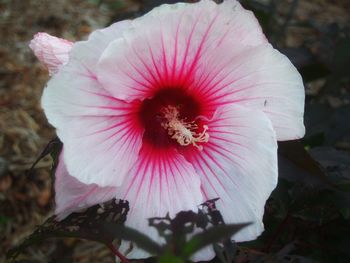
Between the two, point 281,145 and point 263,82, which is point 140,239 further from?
point 281,145

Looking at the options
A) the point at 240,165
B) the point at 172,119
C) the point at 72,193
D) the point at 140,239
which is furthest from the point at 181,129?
the point at 140,239

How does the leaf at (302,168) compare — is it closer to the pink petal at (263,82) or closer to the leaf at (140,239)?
the pink petal at (263,82)

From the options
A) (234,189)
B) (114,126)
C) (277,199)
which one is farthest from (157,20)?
(277,199)

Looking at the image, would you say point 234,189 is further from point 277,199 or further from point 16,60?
point 16,60

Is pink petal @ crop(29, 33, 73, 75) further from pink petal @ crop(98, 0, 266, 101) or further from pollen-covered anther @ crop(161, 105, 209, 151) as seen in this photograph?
pollen-covered anther @ crop(161, 105, 209, 151)

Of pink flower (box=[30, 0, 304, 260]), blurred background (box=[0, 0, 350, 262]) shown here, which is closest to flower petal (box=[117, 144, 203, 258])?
pink flower (box=[30, 0, 304, 260])

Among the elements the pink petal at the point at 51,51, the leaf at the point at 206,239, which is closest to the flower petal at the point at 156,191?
the pink petal at the point at 51,51
